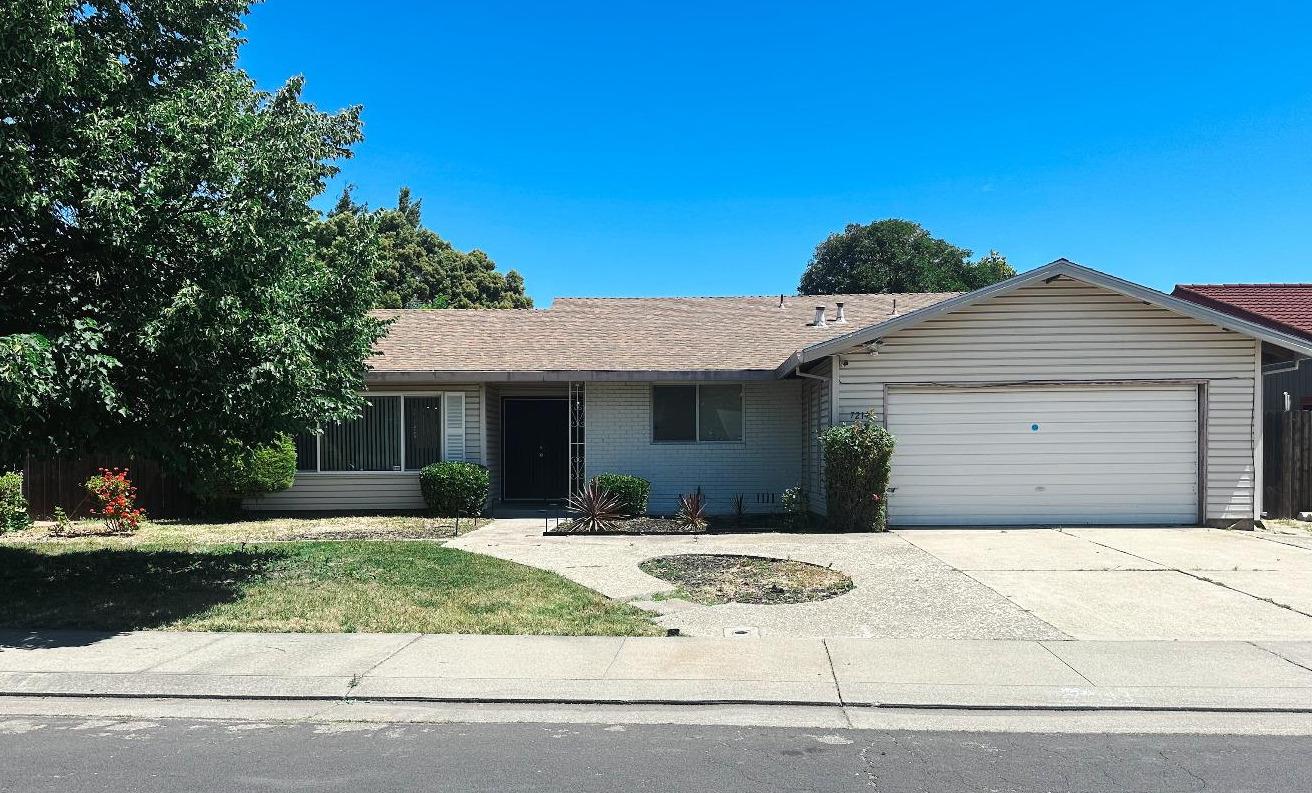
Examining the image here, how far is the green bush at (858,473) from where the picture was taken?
530 inches

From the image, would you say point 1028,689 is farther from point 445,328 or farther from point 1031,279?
point 445,328

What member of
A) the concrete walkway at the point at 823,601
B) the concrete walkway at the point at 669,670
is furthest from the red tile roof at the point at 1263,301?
the concrete walkway at the point at 669,670

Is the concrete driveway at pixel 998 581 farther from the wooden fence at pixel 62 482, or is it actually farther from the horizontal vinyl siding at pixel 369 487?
the wooden fence at pixel 62 482

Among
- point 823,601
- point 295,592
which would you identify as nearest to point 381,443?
point 295,592

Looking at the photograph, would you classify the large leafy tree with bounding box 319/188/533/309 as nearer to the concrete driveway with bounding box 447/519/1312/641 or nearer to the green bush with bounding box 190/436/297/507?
the green bush with bounding box 190/436/297/507

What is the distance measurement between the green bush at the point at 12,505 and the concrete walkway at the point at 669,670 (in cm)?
746

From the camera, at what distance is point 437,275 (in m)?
39.2

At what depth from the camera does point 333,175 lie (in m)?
15.4

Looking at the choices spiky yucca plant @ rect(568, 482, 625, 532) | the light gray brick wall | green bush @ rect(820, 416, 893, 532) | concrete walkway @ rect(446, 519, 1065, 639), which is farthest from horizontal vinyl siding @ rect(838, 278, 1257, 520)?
spiky yucca plant @ rect(568, 482, 625, 532)

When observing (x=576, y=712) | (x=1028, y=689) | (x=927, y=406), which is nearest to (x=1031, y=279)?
(x=927, y=406)

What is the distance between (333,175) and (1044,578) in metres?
12.7

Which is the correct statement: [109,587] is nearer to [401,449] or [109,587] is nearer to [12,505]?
[12,505]

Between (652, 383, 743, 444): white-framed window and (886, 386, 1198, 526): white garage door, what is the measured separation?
3.55 meters

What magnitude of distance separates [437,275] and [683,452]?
25264 millimetres
